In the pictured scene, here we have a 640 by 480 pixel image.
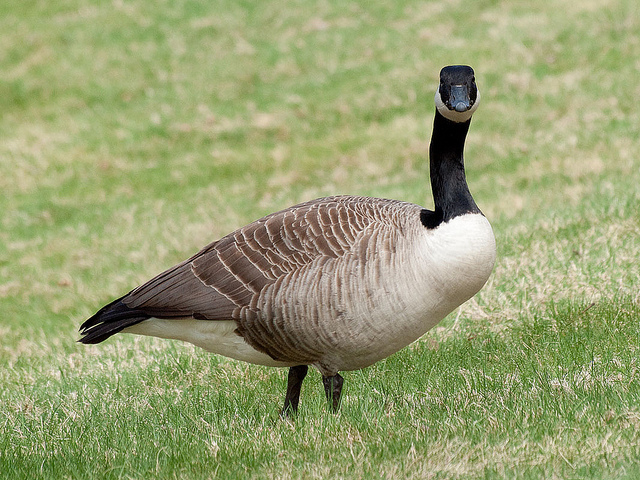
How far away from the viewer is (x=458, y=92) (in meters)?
5.28

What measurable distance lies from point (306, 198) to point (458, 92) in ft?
26.5

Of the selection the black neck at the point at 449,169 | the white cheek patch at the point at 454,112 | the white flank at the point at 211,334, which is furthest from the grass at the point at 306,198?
the white cheek patch at the point at 454,112

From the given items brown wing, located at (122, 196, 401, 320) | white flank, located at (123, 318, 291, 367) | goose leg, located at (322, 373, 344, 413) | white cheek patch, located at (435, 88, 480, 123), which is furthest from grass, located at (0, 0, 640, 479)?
white cheek patch, located at (435, 88, 480, 123)

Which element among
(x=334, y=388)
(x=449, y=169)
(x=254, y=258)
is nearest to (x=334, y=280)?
(x=254, y=258)

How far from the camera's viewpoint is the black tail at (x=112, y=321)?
18.2 ft

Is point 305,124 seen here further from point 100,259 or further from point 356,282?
point 356,282

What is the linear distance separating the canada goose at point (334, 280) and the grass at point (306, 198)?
0.47m

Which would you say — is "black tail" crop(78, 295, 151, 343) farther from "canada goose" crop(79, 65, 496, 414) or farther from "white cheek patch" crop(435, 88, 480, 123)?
"white cheek patch" crop(435, 88, 480, 123)

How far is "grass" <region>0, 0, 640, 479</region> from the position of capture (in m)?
4.68

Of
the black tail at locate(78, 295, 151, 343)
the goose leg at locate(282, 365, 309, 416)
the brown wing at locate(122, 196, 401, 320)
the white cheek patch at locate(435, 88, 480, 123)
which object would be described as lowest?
the goose leg at locate(282, 365, 309, 416)

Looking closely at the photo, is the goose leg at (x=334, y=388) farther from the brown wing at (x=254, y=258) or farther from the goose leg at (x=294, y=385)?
the brown wing at (x=254, y=258)

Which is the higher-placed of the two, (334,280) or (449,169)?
(449,169)

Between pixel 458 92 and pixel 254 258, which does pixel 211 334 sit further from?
pixel 458 92

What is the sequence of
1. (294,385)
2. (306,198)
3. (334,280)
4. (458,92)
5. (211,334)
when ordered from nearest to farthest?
(334,280) → (458,92) → (211,334) → (294,385) → (306,198)
